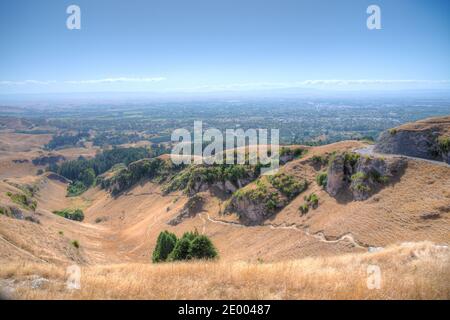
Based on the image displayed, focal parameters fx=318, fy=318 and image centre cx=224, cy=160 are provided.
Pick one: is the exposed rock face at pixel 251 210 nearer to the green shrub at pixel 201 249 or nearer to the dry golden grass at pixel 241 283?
the green shrub at pixel 201 249

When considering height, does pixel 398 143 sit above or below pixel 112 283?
above

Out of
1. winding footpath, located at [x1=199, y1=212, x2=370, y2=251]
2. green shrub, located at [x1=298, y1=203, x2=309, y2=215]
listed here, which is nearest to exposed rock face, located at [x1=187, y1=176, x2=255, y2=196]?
winding footpath, located at [x1=199, y1=212, x2=370, y2=251]

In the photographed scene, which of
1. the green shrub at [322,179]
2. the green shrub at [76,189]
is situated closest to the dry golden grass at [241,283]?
the green shrub at [322,179]

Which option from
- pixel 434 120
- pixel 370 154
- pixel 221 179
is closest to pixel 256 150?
pixel 221 179

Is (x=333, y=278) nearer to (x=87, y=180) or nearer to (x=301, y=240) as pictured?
(x=301, y=240)

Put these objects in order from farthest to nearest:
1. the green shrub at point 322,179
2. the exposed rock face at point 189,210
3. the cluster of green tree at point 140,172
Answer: the cluster of green tree at point 140,172, the exposed rock face at point 189,210, the green shrub at point 322,179

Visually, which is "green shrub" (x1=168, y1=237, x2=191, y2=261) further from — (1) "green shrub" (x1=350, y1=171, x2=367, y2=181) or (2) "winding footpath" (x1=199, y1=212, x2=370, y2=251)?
(1) "green shrub" (x1=350, y1=171, x2=367, y2=181)
